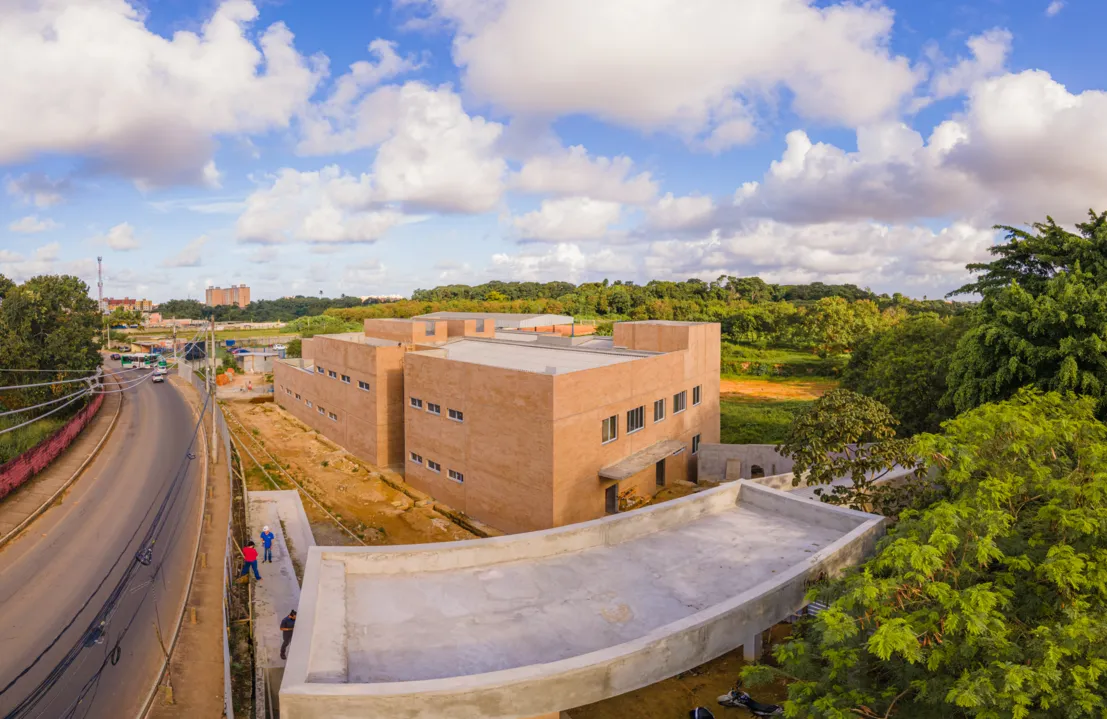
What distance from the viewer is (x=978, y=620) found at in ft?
22.9

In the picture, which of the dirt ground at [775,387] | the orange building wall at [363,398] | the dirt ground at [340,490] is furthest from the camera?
the dirt ground at [775,387]

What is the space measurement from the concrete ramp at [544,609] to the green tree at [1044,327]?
448 inches

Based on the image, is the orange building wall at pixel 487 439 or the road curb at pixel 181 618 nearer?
the road curb at pixel 181 618

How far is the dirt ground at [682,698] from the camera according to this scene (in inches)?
508

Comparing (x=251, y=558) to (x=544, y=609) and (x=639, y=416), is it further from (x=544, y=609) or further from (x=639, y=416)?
(x=639, y=416)

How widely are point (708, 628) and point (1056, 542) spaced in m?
5.53

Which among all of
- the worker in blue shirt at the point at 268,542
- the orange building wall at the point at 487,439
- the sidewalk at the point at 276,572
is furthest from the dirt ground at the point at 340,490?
the worker in blue shirt at the point at 268,542

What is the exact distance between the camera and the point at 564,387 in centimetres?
2264

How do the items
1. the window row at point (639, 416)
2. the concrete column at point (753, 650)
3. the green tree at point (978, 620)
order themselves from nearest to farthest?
the green tree at point (978, 620)
the concrete column at point (753, 650)
the window row at point (639, 416)

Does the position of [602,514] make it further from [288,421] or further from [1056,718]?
[288,421]

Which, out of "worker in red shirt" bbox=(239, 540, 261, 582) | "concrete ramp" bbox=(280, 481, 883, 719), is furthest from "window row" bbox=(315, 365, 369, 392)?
"concrete ramp" bbox=(280, 481, 883, 719)

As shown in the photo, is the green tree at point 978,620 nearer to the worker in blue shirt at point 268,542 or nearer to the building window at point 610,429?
the building window at point 610,429

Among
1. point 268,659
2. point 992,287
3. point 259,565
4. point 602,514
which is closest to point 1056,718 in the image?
point 268,659

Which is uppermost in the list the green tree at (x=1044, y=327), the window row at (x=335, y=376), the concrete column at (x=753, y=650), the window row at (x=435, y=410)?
the green tree at (x=1044, y=327)
